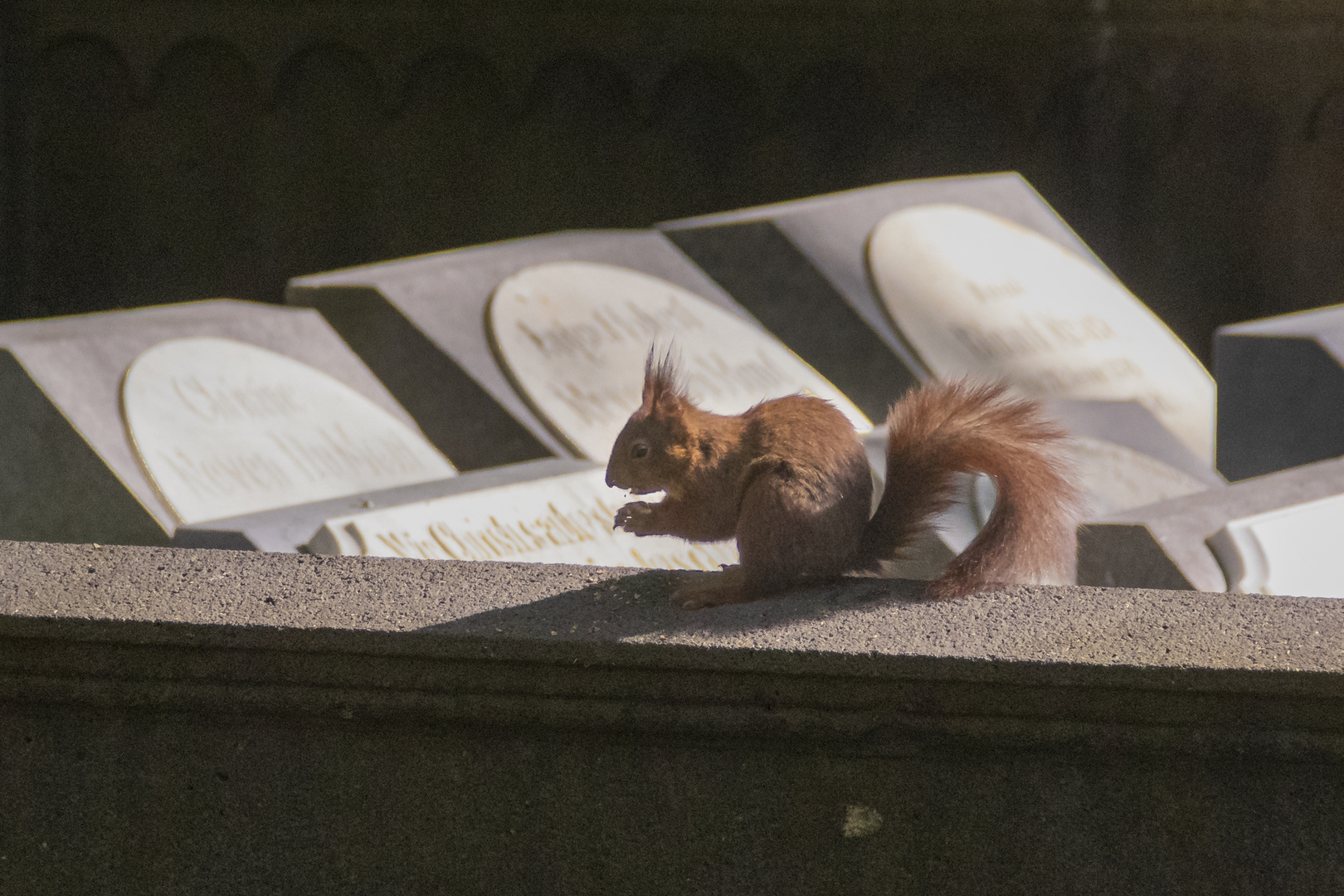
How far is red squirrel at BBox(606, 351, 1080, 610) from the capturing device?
144cm

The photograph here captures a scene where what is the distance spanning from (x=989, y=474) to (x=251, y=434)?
1.82 meters

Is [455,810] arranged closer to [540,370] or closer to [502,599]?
[502,599]

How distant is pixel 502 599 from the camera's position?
1.43m

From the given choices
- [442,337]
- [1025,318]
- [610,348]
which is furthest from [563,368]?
[1025,318]

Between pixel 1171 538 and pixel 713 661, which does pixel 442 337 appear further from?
pixel 713 661

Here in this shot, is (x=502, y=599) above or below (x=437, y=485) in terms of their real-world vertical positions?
above

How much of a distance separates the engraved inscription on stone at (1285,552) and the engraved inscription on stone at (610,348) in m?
0.91

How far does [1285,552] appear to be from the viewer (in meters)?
2.39

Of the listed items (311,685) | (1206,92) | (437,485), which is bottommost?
(437,485)

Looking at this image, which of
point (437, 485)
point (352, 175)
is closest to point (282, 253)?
point (352, 175)

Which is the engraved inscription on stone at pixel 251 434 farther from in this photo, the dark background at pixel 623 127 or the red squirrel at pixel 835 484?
the dark background at pixel 623 127

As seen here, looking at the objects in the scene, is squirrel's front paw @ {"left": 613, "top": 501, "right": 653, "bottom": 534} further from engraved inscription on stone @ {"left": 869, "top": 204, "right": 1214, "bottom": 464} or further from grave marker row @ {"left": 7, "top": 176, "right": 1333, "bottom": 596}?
engraved inscription on stone @ {"left": 869, "top": 204, "right": 1214, "bottom": 464}

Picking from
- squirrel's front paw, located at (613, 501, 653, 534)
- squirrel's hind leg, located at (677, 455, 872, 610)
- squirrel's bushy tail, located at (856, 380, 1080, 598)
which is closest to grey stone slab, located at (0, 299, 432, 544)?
squirrel's front paw, located at (613, 501, 653, 534)

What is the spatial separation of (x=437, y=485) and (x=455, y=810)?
132 cm
